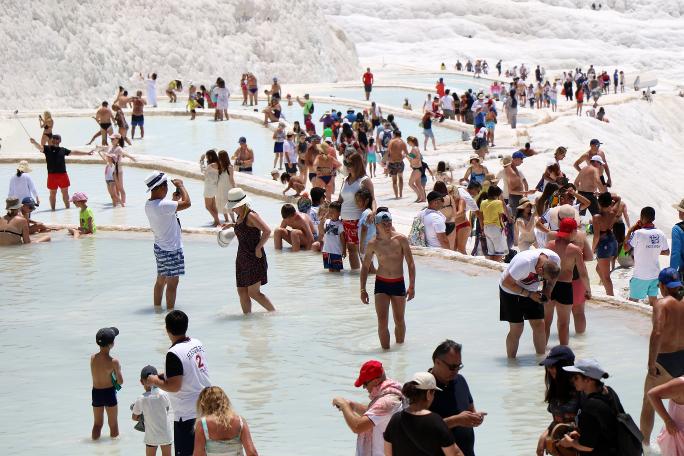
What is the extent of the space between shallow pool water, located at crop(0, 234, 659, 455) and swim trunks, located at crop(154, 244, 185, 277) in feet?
1.59

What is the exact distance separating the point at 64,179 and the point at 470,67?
5549 centimetres

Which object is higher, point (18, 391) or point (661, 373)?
point (661, 373)

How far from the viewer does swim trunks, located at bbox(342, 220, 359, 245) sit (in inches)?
558

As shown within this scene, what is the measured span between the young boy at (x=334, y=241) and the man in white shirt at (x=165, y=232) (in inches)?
89.3

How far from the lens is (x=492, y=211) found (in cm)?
1586

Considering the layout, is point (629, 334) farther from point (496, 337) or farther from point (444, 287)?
point (444, 287)

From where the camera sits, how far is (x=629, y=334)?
37.8 ft

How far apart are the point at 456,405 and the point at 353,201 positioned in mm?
7249

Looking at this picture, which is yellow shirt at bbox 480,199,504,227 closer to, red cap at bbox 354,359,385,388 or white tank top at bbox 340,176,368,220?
white tank top at bbox 340,176,368,220

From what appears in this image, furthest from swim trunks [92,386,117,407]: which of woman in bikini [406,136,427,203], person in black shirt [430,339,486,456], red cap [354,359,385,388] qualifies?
woman in bikini [406,136,427,203]

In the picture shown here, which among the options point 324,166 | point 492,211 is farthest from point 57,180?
point 492,211

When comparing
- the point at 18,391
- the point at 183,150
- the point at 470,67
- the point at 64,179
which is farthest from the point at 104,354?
the point at 470,67

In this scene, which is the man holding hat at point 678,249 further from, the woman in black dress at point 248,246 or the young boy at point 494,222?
the young boy at point 494,222

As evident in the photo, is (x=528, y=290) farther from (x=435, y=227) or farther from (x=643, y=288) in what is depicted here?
(x=435, y=227)
